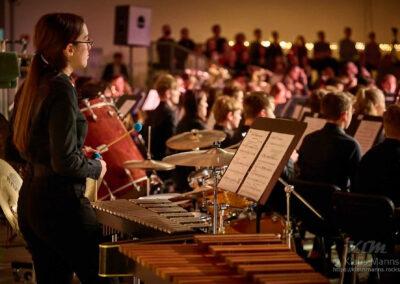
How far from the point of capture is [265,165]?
3883mm

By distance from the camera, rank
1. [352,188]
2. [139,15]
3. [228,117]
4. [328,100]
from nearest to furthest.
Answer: [352,188], [328,100], [228,117], [139,15]

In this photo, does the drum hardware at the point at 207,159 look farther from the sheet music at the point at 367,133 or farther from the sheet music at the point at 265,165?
the sheet music at the point at 367,133

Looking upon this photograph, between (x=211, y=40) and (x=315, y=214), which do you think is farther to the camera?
(x=211, y=40)

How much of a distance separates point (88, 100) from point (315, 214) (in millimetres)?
2323

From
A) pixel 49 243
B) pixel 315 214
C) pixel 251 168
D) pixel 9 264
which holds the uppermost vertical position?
pixel 251 168

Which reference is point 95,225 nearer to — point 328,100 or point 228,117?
point 328,100

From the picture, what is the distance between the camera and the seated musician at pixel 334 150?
623cm

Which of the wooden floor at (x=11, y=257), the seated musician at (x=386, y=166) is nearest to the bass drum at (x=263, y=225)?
the wooden floor at (x=11, y=257)

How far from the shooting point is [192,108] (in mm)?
8297

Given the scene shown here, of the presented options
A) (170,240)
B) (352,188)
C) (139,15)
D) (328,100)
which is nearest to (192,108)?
(328,100)

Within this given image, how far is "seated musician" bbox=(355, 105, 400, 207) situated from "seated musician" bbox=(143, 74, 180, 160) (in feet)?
12.3

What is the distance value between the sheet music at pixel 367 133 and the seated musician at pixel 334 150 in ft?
2.18

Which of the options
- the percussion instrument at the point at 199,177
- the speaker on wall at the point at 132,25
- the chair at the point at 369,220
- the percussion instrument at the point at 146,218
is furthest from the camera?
the speaker on wall at the point at 132,25

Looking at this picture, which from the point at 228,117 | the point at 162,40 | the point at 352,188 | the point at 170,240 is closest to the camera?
the point at 170,240
